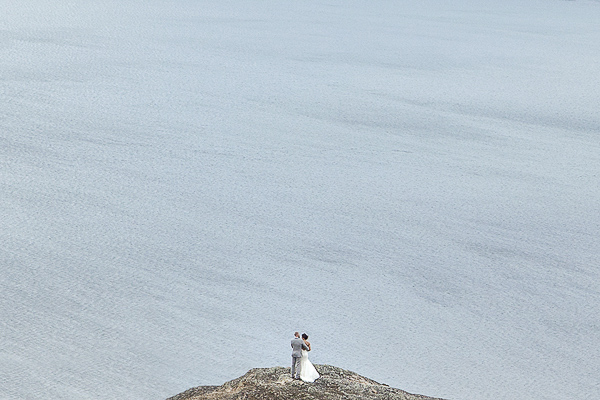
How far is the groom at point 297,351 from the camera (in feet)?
40.2

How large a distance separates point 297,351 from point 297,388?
1.85 feet

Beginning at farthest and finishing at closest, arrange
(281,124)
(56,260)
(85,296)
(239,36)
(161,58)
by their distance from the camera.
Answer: (239,36) → (161,58) → (281,124) → (56,260) → (85,296)

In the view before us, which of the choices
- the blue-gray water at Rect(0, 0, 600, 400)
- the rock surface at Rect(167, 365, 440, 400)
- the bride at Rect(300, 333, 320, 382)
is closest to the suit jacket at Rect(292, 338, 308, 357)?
the bride at Rect(300, 333, 320, 382)

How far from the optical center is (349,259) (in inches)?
939

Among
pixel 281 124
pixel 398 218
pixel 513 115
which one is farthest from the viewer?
pixel 513 115

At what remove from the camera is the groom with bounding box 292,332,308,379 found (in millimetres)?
12242

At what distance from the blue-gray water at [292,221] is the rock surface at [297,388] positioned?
3279 mm

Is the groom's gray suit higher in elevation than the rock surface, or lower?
higher

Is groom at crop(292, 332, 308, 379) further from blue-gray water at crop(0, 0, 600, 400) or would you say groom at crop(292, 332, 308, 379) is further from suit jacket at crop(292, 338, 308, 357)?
blue-gray water at crop(0, 0, 600, 400)

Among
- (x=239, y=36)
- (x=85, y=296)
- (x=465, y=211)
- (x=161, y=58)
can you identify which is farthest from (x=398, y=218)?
(x=239, y=36)

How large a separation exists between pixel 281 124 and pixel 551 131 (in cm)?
1179

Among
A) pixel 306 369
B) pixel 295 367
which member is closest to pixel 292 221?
pixel 306 369

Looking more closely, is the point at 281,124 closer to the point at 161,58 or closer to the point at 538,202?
the point at 538,202

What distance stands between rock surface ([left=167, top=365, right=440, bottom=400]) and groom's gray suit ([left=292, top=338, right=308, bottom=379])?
0.13 meters
